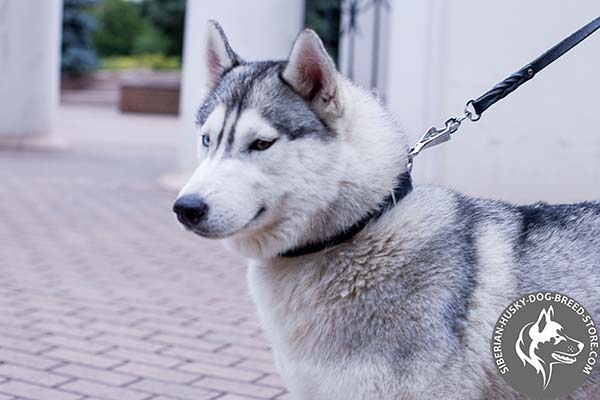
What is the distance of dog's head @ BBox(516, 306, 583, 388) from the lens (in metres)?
2.92

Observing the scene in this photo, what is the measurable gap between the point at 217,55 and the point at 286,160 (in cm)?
64

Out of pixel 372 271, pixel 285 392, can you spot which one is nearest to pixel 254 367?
pixel 285 392

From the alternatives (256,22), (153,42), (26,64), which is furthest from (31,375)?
(153,42)

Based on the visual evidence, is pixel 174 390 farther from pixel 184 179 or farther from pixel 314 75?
pixel 184 179

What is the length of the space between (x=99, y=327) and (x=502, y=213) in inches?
118

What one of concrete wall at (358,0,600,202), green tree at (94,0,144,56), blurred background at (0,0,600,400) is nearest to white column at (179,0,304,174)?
blurred background at (0,0,600,400)

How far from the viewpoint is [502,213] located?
3174 mm

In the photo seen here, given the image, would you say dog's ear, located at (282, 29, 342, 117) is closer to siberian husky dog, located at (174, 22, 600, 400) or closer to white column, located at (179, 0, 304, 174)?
siberian husky dog, located at (174, 22, 600, 400)

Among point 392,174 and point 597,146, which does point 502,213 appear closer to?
point 392,174

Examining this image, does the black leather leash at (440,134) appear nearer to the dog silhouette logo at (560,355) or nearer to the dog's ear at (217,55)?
the dog silhouette logo at (560,355)

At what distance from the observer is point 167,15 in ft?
109

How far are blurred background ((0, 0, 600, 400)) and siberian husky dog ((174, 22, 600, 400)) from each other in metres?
1.25

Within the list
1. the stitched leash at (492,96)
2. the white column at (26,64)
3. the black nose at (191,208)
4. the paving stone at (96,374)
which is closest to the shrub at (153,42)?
the white column at (26,64)

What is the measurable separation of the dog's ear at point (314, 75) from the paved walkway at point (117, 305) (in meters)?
1.80
